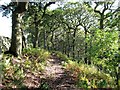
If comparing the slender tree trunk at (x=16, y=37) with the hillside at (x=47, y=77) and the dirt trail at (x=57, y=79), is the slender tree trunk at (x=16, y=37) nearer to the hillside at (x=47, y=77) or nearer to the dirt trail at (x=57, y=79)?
the hillside at (x=47, y=77)

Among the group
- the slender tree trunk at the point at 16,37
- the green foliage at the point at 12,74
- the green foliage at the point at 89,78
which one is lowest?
the green foliage at the point at 89,78

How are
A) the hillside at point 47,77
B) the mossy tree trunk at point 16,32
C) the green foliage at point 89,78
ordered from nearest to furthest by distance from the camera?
the hillside at point 47,77, the green foliage at point 89,78, the mossy tree trunk at point 16,32

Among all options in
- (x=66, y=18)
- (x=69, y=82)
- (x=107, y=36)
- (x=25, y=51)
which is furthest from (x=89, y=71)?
(x=66, y=18)

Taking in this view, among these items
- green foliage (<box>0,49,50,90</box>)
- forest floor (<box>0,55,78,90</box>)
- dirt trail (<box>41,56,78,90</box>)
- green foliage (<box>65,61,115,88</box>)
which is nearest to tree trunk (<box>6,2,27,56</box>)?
green foliage (<box>0,49,50,90</box>)

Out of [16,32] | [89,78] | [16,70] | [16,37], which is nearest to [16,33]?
[16,32]

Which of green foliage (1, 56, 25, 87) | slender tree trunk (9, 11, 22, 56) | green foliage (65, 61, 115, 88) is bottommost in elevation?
green foliage (65, 61, 115, 88)

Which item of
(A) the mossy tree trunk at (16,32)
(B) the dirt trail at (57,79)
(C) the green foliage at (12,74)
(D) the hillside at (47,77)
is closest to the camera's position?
(C) the green foliage at (12,74)

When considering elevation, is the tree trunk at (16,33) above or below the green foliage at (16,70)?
above

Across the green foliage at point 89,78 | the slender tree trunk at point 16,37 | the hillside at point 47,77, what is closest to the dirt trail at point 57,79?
the hillside at point 47,77

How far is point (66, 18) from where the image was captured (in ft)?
107

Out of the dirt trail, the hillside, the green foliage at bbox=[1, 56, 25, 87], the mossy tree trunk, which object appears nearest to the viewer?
the green foliage at bbox=[1, 56, 25, 87]

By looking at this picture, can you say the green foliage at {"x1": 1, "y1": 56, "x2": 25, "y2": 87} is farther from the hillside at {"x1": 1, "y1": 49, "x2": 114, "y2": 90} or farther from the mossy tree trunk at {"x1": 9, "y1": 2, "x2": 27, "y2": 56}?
the mossy tree trunk at {"x1": 9, "y1": 2, "x2": 27, "y2": 56}

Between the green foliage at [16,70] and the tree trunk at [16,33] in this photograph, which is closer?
the green foliage at [16,70]

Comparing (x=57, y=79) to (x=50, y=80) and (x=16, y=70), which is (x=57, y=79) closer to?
(x=50, y=80)
